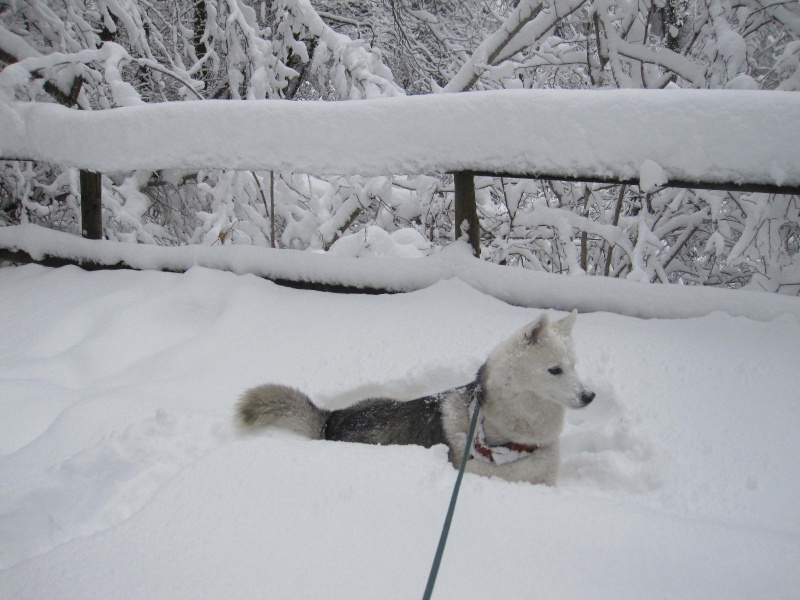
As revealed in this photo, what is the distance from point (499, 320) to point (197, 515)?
2113 millimetres

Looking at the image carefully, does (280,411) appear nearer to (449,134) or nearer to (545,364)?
(545,364)

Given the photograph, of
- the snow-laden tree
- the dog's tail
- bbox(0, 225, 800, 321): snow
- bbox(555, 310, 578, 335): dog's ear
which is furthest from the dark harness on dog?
the snow-laden tree

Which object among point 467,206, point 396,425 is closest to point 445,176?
point 467,206

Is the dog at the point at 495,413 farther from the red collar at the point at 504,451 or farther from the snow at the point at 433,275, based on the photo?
the snow at the point at 433,275

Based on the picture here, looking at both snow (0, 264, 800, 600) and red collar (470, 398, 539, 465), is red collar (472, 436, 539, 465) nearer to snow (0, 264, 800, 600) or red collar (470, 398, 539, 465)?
red collar (470, 398, 539, 465)

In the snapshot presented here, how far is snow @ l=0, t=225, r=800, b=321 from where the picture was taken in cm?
304

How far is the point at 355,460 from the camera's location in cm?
182

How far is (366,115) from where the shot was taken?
11.5ft

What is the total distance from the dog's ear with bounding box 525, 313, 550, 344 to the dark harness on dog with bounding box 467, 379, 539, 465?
336 millimetres

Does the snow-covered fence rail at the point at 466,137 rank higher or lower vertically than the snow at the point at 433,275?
higher

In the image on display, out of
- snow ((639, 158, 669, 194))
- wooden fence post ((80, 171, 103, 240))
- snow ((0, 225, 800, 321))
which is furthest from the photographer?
wooden fence post ((80, 171, 103, 240))

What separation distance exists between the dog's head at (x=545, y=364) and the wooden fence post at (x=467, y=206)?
126cm

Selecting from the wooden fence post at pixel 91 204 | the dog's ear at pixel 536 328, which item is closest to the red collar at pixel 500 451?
the dog's ear at pixel 536 328

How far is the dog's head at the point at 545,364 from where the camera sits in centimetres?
239
